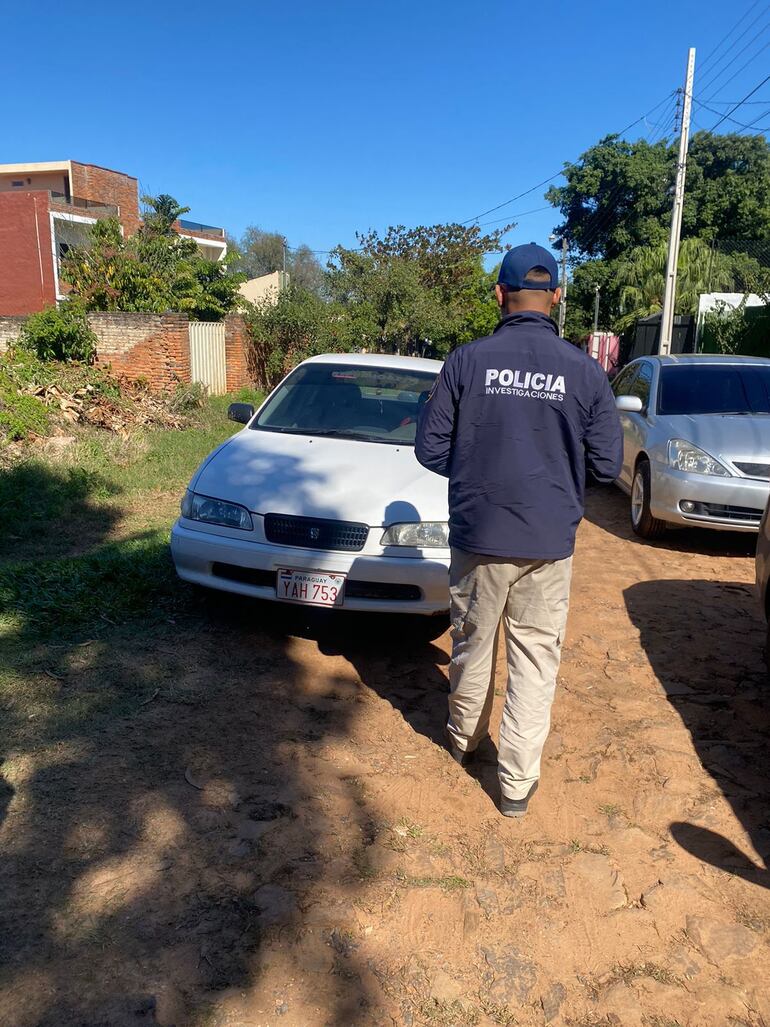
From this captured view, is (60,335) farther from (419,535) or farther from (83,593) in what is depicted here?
(419,535)

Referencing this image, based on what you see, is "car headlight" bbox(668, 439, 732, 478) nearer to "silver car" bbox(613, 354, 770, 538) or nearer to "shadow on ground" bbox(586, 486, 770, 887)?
"silver car" bbox(613, 354, 770, 538)

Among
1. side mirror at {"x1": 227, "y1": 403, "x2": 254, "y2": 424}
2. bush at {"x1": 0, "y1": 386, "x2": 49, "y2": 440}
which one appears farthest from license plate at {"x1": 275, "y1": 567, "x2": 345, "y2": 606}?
bush at {"x1": 0, "y1": 386, "x2": 49, "y2": 440}

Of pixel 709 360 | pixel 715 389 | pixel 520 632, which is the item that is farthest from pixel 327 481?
pixel 709 360

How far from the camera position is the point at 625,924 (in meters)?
2.59

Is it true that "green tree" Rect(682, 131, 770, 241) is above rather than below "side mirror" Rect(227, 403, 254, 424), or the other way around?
above

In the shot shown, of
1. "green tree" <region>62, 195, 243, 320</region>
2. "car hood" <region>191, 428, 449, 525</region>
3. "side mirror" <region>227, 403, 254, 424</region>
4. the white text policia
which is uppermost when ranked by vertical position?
"green tree" <region>62, 195, 243, 320</region>

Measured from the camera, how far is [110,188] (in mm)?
33281

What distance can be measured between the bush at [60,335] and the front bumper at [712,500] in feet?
31.6

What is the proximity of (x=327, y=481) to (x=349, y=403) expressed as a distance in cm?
130

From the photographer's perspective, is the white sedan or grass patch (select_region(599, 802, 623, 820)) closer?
grass patch (select_region(599, 802, 623, 820))

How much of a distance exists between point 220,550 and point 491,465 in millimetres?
1984

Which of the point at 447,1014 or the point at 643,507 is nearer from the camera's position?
the point at 447,1014

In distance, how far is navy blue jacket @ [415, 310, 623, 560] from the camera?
2.88 meters

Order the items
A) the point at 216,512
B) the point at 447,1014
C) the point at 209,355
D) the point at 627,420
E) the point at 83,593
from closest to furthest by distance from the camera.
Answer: the point at 447,1014 < the point at 216,512 < the point at 83,593 < the point at 627,420 < the point at 209,355
